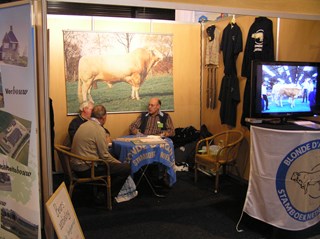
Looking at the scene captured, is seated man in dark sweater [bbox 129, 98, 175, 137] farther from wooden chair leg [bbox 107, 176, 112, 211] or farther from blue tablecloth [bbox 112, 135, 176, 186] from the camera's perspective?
wooden chair leg [bbox 107, 176, 112, 211]

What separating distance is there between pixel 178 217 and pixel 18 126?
1.86 m

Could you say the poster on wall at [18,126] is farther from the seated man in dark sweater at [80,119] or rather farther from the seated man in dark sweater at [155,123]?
the seated man in dark sweater at [155,123]

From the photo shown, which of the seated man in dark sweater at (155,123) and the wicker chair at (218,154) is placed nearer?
the wicker chair at (218,154)

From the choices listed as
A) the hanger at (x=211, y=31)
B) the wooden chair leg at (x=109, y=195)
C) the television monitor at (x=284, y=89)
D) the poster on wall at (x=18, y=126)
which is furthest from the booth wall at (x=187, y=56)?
the poster on wall at (x=18, y=126)

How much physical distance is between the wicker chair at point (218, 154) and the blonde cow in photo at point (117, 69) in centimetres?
133

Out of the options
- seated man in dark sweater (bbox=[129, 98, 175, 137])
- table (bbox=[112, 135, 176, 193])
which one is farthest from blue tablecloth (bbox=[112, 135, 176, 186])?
seated man in dark sweater (bbox=[129, 98, 175, 137])

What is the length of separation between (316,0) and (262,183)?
1.86m

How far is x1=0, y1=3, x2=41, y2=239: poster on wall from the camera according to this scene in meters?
2.10

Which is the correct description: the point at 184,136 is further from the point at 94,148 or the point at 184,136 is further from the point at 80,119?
the point at 94,148

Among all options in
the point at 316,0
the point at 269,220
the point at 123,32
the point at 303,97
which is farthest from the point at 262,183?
the point at 123,32

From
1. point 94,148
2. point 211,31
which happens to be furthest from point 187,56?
point 94,148

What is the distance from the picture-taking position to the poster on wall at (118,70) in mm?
4688

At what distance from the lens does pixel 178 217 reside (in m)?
3.31

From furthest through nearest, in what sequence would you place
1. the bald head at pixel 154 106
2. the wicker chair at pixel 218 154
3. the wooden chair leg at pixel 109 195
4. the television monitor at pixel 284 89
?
the bald head at pixel 154 106 → the wicker chair at pixel 218 154 → the wooden chair leg at pixel 109 195 → the television monitor at pixel 284 89
